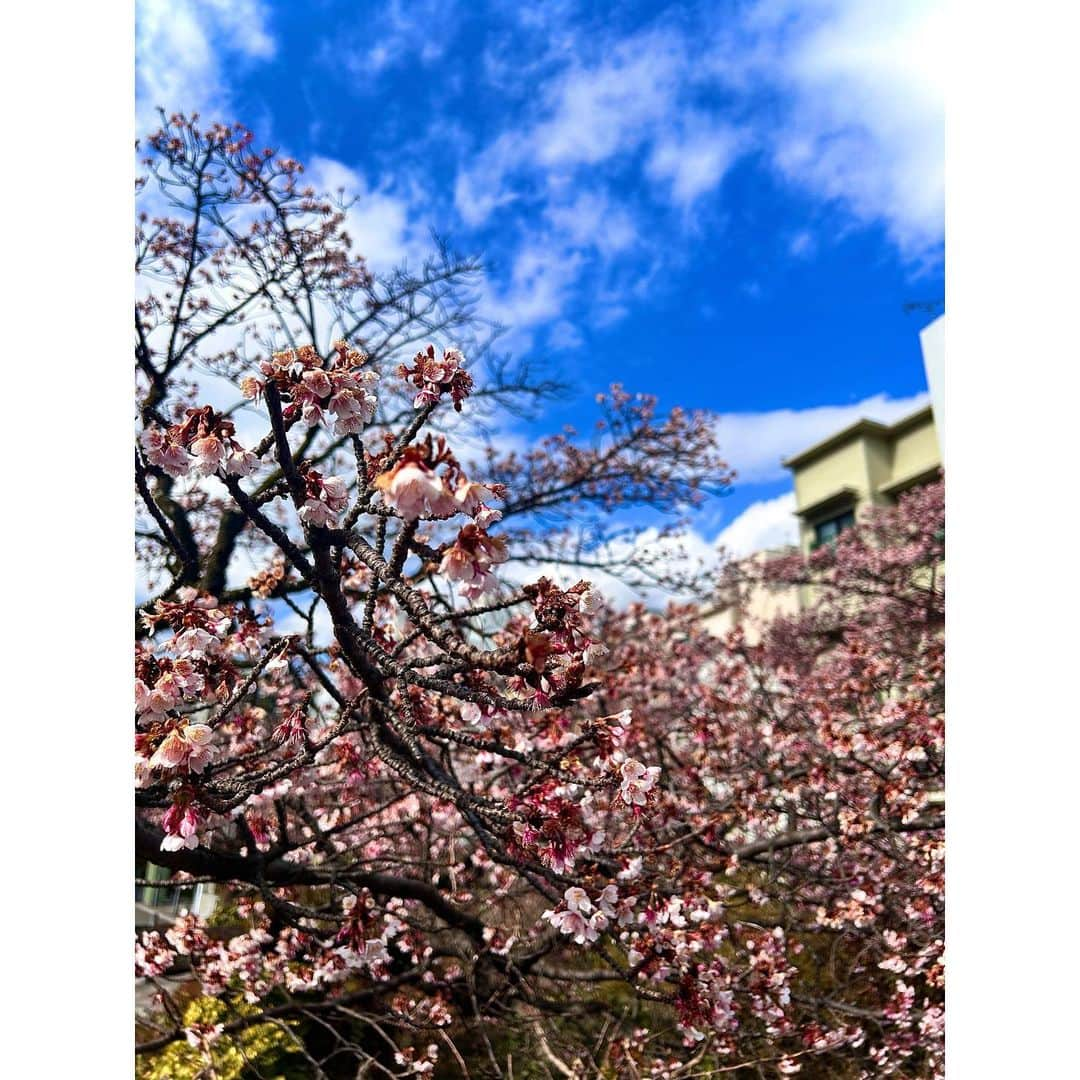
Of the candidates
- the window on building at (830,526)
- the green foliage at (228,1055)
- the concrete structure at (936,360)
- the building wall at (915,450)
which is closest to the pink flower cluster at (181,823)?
the green foliage at (228,1055)

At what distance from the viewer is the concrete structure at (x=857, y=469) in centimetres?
1148

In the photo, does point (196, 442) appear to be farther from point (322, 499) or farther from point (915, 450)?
point (915, 450)

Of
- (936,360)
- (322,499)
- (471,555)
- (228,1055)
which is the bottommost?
(228,1055)

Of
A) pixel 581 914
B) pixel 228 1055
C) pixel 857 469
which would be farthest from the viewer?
pixel 857 469

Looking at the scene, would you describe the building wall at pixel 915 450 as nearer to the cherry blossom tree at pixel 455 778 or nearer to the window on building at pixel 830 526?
the window on building at pixel 830 526

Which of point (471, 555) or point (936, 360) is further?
point (936, 360)

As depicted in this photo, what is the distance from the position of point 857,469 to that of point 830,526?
98 centimetres

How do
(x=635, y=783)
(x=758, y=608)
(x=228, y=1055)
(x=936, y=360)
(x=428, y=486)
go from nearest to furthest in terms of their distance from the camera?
(x=428, y=486) → (x=635, y=783) → (x=228, y=1055) → (x=936, y=360) → (x=758, y=608)

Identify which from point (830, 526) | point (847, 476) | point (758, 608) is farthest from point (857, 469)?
point (758, 608)

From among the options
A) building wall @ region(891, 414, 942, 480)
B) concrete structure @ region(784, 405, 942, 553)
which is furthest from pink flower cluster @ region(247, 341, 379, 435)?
building wall @ region(891, 414, 942, 480)

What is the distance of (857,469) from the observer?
12.3m

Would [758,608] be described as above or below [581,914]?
above
